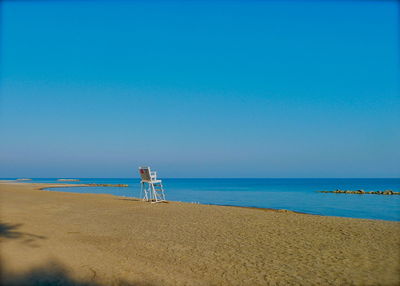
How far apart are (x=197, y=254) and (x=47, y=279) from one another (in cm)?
321

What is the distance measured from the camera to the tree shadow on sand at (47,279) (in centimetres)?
488

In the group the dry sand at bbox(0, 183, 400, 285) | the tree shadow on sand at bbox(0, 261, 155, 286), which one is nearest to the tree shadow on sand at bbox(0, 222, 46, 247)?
the dry sand at bbox(0, 183, 400, 285)

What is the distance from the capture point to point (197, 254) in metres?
7.06

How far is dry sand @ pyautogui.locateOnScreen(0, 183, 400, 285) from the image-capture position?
5391 millimetres

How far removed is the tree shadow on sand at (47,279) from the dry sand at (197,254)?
15mm

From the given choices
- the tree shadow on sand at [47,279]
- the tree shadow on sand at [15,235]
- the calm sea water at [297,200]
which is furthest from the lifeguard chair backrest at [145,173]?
the tree shadow on sand at [47,279]

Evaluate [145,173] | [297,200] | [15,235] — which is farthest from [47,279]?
[297,200]

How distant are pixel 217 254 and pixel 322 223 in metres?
6.21

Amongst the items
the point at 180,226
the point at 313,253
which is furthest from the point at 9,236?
the point at 313,253

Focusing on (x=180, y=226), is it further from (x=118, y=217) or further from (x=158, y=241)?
(x=118, y=217)

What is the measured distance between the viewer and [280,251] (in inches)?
288

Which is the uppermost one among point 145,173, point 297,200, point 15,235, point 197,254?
point 145,173

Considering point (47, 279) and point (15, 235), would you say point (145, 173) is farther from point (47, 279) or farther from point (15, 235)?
point (47, 279)

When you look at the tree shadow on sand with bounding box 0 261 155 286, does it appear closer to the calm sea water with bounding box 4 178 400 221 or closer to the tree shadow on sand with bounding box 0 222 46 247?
the tree shadow on sand with bounding box 0 222 46 247
